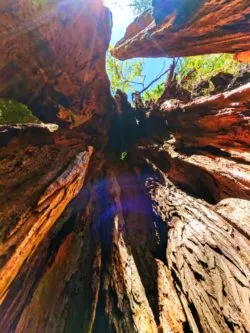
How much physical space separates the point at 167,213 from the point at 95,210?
7.17 ft

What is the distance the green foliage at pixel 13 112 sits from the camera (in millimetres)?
5547

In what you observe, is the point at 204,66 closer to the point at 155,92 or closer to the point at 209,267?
the point at 155,92

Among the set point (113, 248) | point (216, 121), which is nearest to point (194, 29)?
point (216, 121)

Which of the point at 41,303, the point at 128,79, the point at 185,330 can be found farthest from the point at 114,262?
the point at 128,79

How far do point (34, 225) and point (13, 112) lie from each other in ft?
10.8

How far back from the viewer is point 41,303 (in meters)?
4.34

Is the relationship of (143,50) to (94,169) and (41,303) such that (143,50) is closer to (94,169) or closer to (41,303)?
(94,169)

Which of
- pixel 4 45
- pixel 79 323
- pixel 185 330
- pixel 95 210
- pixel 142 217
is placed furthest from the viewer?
pixel 95 210

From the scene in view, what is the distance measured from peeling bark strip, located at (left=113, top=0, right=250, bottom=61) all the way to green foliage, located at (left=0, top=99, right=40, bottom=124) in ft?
10.3

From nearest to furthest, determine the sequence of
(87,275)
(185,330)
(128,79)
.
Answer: (185,330) < (87,275) < (128,79)

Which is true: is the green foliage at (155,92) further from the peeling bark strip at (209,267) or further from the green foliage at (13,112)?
the peeling bark strip at (209,267)

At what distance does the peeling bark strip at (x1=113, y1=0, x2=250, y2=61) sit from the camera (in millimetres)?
4727

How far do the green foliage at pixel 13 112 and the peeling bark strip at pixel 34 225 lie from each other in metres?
1.85

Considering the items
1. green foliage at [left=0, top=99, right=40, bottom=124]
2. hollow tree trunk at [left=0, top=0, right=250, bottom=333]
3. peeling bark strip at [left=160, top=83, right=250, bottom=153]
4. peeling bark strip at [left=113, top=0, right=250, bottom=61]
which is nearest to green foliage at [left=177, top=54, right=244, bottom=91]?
peeling bark strip at [left=113, top=0, right=250, bottom=61]
